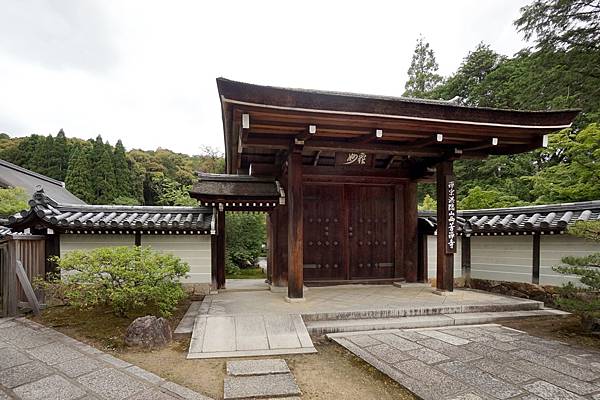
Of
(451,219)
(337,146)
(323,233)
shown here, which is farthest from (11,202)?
(451,219)

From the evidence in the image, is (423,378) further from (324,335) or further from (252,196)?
(252,196)

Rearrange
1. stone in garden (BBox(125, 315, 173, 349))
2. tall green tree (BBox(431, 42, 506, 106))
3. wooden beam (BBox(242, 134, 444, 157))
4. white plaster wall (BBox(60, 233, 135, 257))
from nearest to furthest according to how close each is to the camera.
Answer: stone in garden (BBox(125, 315, 173, 349)) < wooden beam (BBox(242, 134, 444, 157)) < white plaster wall (BBox(60, 233, 135, 257)) < tall green tree (BBox(431, 42, 506, 106))

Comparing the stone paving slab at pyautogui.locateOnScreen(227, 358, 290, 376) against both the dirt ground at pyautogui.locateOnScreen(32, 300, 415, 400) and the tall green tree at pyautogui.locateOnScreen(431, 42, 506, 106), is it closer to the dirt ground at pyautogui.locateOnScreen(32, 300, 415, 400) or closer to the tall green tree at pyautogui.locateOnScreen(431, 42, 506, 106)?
the dirt ground at pyautogui.locateOnScreen(32, 300, 415, 400)

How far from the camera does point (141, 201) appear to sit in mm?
30141

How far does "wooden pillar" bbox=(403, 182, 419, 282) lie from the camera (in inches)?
306

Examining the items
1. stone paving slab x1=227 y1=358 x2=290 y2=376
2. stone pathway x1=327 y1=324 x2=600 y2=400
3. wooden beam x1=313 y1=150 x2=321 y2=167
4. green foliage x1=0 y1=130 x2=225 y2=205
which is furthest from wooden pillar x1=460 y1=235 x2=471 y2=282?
green foliage x1=0 y1=130 x2=225 y2=205

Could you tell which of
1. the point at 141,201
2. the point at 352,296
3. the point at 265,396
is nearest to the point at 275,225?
the point at 352,296

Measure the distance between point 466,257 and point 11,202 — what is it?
15813 mm

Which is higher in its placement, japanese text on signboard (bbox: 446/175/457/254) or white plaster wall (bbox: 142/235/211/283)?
japanese text on signboard (bbox: 446/175/457/254)

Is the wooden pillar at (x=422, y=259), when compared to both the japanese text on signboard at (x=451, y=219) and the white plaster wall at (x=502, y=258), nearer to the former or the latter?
the japanese text on signboard at (x=451, y=219)

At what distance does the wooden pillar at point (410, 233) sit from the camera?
7.78 meters

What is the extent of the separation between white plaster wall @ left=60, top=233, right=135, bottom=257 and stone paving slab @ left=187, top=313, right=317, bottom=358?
10.9 ft

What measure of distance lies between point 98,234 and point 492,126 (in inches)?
317

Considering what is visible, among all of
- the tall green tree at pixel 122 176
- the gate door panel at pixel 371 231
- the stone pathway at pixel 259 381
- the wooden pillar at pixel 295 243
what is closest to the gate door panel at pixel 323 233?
the gate door panel at pixel 371 231
